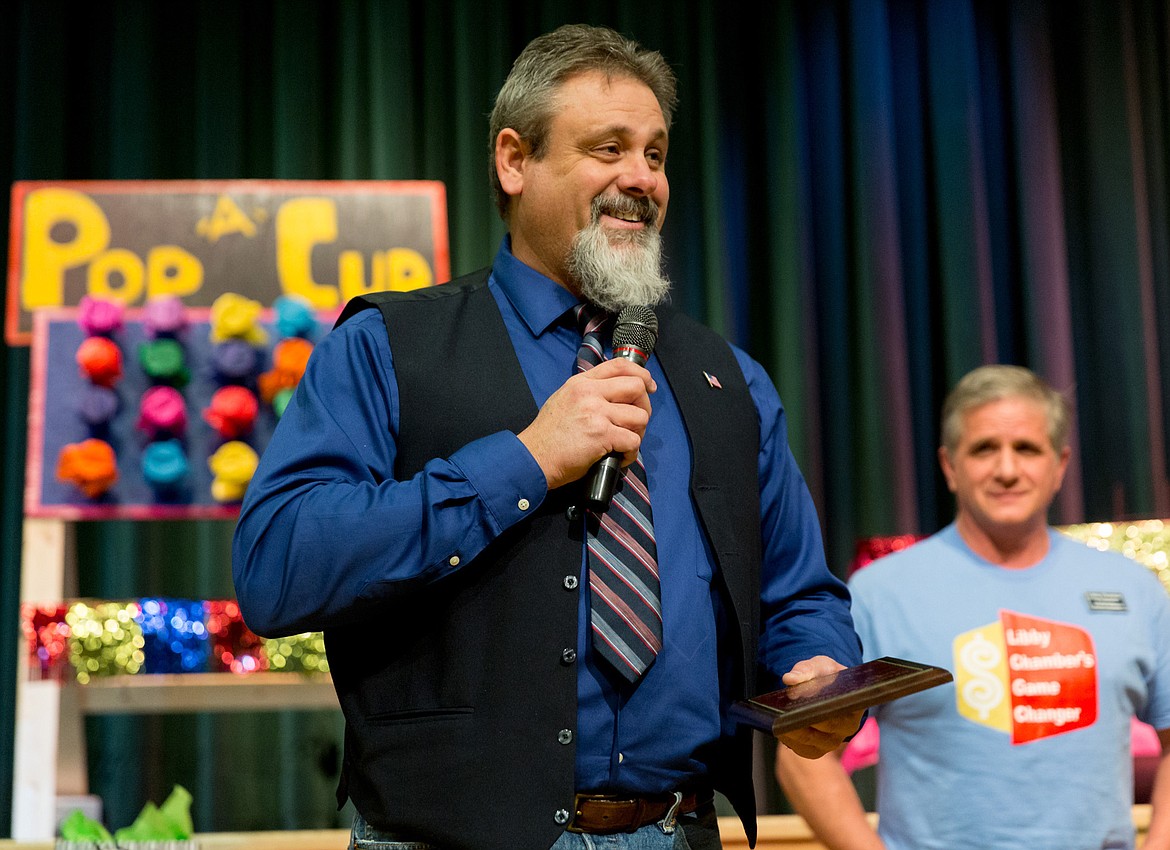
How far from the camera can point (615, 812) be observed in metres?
1.25

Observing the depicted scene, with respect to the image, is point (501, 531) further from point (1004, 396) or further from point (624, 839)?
point (1004, 396)

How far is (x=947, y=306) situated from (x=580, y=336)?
242 centimetres

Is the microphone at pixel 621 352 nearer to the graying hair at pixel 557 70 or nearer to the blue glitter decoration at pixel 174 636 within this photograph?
the graying hair at pixel 557 70

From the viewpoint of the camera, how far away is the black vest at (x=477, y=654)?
47.9 inches

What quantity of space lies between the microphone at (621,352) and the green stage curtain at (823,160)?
7.48ft

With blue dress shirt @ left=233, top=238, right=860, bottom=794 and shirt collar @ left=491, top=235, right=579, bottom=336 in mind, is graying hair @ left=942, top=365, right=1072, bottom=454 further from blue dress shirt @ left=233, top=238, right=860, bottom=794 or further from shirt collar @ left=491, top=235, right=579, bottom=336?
shirt collar @ left=491, top=235, right=579, bottom=336

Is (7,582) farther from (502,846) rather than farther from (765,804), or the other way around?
(502,846)

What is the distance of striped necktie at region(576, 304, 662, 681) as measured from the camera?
4.17 feet

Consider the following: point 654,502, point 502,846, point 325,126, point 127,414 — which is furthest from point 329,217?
point 502,846

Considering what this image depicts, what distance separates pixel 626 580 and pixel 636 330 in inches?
10.9

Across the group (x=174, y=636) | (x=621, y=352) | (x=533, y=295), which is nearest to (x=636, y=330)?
(x=621, y=352)

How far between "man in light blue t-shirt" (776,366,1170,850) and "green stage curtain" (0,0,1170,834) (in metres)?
1.40

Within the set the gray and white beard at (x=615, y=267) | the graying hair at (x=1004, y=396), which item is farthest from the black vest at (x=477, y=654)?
the graying hair at (x=1004, y=396)

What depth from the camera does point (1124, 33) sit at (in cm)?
377
